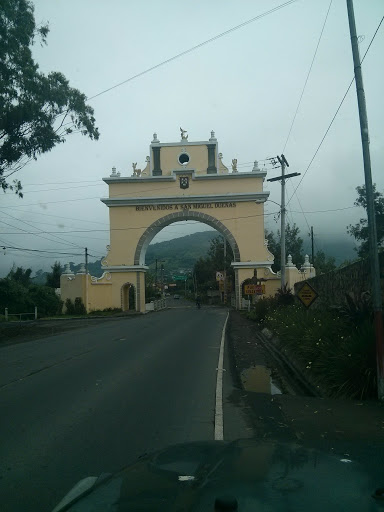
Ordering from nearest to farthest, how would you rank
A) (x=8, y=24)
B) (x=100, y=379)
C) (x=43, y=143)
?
(x=100, y=379)
(x=8, y=24)
(x=43, y=143)

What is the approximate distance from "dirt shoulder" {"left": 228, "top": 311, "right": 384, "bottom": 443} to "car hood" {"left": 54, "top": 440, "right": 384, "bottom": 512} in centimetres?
233

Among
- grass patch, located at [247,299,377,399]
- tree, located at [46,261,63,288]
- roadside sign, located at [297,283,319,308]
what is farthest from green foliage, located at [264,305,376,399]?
tree, located at [46,261,63,288]

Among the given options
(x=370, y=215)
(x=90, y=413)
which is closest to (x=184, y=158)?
(x=370, y=215)

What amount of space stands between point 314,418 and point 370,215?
374 cm

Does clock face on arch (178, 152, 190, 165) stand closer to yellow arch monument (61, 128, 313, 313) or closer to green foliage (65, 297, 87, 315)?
yellow arch monument (61, 128, 313, 313)

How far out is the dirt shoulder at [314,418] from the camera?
661 centimetres

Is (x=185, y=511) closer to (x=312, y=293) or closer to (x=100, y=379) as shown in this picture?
(x=100, y=379)

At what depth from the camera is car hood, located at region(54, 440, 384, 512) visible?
283cm

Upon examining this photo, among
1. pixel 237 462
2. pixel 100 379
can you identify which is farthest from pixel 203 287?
pixel 237 462

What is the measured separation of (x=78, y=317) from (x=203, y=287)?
5314cm

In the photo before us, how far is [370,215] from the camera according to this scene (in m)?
8.97

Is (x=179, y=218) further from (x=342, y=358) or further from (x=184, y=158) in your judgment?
(x=342, y=358)

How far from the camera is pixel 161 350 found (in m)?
16.0

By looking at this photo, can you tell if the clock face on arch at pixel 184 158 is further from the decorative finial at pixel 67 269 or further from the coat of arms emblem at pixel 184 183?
the decorative finial at pixel 67 269
